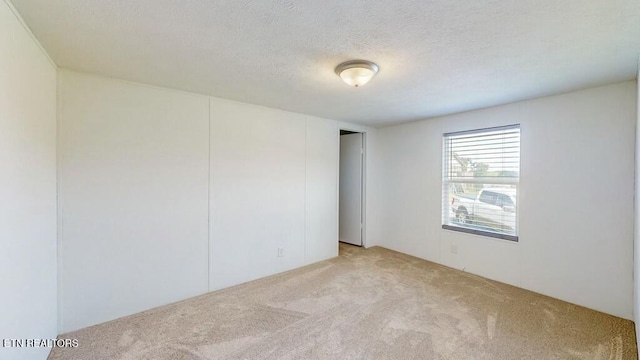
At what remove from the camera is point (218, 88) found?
2781 millimetres

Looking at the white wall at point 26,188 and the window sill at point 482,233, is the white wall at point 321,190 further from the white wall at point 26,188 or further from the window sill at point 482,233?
the white wall at point 26,188

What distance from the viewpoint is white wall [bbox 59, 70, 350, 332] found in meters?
2.35

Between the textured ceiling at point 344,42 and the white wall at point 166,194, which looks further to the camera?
the white wall at point 166,194

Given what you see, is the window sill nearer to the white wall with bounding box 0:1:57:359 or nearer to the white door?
the white door

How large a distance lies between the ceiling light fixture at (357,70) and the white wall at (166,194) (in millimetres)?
1611

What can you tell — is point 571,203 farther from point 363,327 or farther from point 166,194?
point 166,194

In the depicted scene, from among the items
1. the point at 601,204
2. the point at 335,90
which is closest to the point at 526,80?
the point at 601,204

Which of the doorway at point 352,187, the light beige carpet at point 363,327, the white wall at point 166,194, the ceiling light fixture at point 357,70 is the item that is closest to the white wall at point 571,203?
the light beige carpet at point 363,327

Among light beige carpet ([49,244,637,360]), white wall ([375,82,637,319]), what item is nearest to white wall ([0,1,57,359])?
light beige carpet ([49,244,637,360])

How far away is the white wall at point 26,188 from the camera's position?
140 centimetres

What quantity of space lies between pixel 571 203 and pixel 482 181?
91 cm

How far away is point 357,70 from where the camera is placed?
2.11 meters

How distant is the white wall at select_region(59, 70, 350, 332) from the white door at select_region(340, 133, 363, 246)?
4.20 feet

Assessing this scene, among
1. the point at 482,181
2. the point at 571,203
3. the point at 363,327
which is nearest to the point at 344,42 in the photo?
the point at 363,327
